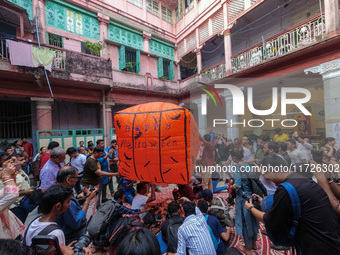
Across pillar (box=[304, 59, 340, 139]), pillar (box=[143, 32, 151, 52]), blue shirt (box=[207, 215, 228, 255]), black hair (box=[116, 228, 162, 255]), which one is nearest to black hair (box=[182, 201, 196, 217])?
blue shirt (box=[207, 215, 228, 255])

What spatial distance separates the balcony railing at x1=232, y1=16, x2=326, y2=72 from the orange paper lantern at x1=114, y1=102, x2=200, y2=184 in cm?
577

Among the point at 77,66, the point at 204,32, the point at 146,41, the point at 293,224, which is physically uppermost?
the point at 146,41

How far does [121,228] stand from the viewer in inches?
78.7

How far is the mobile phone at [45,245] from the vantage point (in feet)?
3.24

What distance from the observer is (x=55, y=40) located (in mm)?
7359

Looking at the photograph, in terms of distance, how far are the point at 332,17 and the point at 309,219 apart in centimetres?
623

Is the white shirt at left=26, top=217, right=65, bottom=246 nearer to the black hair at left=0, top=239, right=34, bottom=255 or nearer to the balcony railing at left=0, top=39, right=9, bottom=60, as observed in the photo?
the black hair at left=0, top=239, right=34, bottom=255

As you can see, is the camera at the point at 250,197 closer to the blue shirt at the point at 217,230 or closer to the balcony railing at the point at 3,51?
the blue shirt at the point at 217,230

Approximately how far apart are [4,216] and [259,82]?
7.96 m

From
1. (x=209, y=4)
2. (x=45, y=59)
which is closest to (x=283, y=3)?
(x=209, y=4)

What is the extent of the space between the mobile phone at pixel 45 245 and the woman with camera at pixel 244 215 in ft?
7.07

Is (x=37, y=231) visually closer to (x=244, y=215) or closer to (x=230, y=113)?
(x=244, y=215)

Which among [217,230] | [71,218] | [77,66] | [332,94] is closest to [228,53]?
[332,94]

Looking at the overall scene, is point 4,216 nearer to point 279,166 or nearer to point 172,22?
point 279,166
